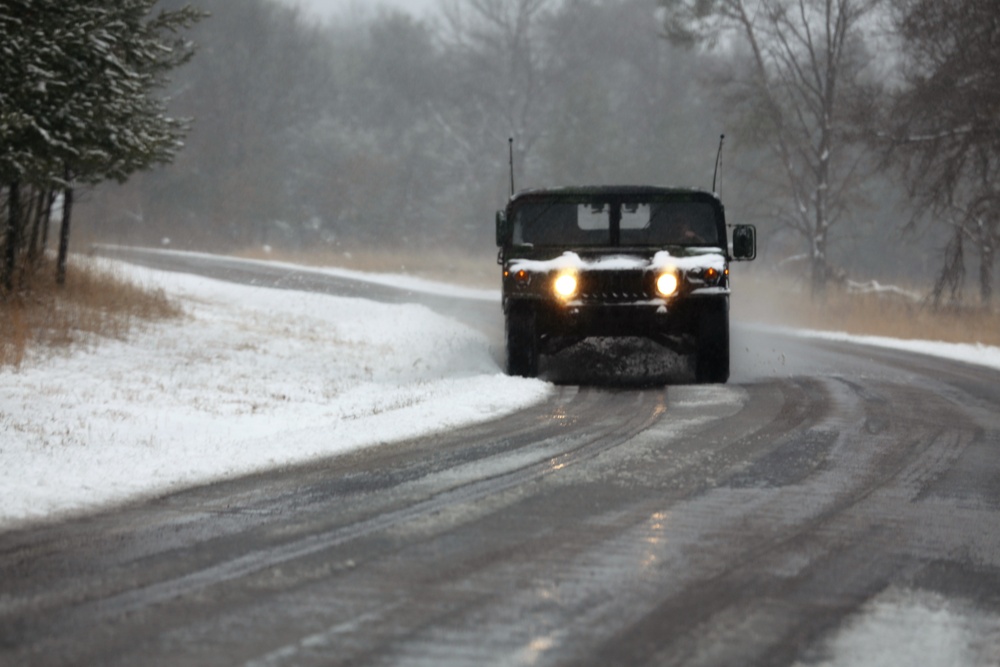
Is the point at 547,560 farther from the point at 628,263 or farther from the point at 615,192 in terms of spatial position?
the point at 615,192

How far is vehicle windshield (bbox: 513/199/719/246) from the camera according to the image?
13.2 meters

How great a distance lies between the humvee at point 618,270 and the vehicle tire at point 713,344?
0.01 metres

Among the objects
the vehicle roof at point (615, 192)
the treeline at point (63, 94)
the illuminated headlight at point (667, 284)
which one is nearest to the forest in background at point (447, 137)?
the treeline at point (63, 94)

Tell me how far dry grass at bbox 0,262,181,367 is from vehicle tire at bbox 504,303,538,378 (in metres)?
4.87

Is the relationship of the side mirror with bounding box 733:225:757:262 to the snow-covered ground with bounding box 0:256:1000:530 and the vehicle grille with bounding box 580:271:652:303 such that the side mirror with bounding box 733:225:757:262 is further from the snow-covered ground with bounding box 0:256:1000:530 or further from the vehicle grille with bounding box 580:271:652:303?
the snow-covered ground with bounding box 0:256:1000:530

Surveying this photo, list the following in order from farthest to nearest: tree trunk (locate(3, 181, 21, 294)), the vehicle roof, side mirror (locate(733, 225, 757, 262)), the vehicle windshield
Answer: tree trunk (locate(3, 181, 21, 294)) → the vehicle roof → the vehicle windshield → side mirror (locate(733, 225, 757, 262))

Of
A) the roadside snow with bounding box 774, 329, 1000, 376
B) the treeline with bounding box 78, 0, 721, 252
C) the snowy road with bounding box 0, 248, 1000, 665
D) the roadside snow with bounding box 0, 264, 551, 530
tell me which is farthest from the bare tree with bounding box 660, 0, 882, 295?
the snowy road with bounding box 0, 248, 1000, 665

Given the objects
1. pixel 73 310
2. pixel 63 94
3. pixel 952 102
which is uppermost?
pixel 952 102

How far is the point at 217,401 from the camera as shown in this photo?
11352 mm

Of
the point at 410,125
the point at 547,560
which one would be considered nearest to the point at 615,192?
the point at 547,560

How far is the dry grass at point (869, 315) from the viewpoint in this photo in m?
23.7

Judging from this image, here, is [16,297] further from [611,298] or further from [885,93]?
[885,93]

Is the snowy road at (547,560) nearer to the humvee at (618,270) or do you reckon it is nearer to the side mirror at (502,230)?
the humvee at (618,270)

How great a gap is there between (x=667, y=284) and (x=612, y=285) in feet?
1.81
